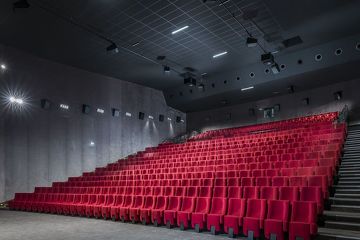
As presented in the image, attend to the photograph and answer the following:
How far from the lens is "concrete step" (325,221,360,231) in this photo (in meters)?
2.96

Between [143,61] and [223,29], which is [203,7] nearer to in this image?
[223,29]

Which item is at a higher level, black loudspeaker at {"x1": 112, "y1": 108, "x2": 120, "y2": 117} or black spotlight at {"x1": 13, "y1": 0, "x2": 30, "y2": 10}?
black spotlight at {"x1": 13, "y1": 0, "x2": 30, "y2": 10}

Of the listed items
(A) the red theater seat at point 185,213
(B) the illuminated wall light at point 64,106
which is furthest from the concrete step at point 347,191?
(B) the illuminated wall light at point 64,106

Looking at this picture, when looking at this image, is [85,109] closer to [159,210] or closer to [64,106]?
[64,106]

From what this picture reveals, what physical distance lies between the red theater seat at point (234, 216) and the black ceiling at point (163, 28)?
382 cm

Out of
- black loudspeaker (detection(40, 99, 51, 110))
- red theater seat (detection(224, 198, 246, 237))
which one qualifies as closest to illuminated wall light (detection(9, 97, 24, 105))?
black loudspeaker (detection(40, 99, 51, 110))

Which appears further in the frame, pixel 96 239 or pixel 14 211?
pixel 14 211

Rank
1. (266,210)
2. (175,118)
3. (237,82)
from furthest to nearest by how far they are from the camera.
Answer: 1. (175,118)
2. (237,82)
3. (266,210)

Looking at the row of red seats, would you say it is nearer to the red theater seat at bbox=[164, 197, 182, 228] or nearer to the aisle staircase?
the red theater seat at bbox=[164, 197, 182, 228]

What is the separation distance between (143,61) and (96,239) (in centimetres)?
601

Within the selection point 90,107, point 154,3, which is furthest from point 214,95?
point 154,3

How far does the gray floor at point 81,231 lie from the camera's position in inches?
134

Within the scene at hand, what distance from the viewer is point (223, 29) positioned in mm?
6832

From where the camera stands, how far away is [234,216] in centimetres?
325
